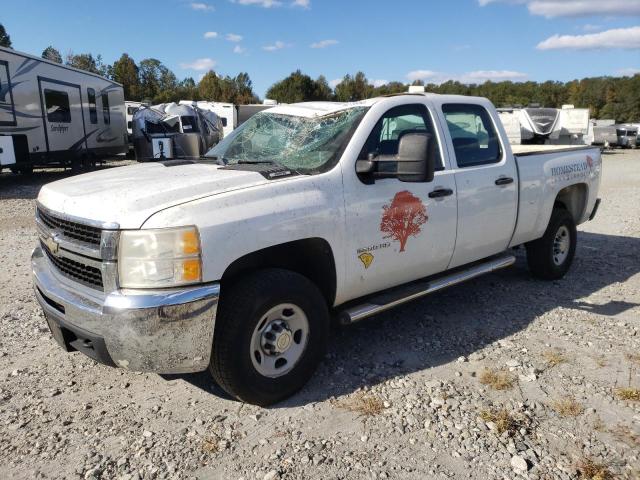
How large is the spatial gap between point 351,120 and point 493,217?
1.69m

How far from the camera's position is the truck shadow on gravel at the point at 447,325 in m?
3.75

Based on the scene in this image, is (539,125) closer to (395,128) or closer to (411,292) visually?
(395,128)

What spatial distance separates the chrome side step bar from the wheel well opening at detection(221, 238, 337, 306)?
190 millimetres

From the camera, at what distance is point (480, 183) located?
4.48m

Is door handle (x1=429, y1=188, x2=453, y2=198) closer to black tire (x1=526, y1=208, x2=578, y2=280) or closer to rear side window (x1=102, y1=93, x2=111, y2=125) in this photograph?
black tire (x1=526, y1=208, x2=578, y2=280)

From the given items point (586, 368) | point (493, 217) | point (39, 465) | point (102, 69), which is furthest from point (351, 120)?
point (102, 69)

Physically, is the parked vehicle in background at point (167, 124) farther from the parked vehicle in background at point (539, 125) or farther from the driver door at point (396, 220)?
the parked vehicle in background at point (539, 125)

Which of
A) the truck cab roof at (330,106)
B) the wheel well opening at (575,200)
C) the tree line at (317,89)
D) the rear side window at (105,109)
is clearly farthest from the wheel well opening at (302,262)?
the tree line at (317,89)

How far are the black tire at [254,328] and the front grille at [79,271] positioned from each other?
71 centimetres

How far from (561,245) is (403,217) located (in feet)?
10.1

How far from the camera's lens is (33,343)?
4.22 meters

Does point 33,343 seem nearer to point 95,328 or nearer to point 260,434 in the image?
point 95,328

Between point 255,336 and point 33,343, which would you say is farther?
point 33,343

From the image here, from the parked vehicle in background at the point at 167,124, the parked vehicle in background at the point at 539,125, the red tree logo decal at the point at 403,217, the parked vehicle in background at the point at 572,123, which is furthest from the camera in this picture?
the parked vehicle in background at the point at 572,123
